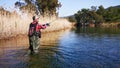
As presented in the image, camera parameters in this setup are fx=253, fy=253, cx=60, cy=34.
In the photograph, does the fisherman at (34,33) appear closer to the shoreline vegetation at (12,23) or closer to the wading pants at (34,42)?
the wading pants at (34,42)

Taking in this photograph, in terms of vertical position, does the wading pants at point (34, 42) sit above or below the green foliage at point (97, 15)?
below

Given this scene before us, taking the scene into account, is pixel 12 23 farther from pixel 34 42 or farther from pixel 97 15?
pixel 97 15

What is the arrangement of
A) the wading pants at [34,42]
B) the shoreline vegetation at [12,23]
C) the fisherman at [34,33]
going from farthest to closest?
the shoreline vegetation at [12,23] < the wading pants at [34,42] < the fisherman at [34,33]

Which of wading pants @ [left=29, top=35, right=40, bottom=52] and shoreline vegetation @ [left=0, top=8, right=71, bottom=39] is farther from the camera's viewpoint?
shoreline vegetation @ [left=0, top=8, right=71, bottom=39]

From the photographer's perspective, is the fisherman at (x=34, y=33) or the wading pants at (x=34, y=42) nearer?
the fisherman at (x=34, y=33)

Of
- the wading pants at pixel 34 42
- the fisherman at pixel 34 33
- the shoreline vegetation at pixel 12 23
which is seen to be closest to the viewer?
the fisherman at pixel 34 33

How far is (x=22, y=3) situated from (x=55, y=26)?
2128 cm

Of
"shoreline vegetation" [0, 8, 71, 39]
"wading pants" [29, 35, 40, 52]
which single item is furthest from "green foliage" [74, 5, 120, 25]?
"wading pants" [29, 35, 40, 52]

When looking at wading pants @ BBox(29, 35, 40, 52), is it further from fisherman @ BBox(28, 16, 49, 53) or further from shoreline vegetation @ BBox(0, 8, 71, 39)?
shoreline vegetation @ BBox(0, 8, 71, 39)

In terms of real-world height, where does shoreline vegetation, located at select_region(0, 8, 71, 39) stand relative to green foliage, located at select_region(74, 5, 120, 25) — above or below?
below

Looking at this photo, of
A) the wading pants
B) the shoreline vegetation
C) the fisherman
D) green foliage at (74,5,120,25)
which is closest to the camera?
the fisherman

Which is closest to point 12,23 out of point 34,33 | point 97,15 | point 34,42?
point 34,42

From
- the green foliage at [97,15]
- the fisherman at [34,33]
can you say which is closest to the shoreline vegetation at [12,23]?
the fisherman at [34,33]

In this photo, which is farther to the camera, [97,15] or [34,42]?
[97,15]
